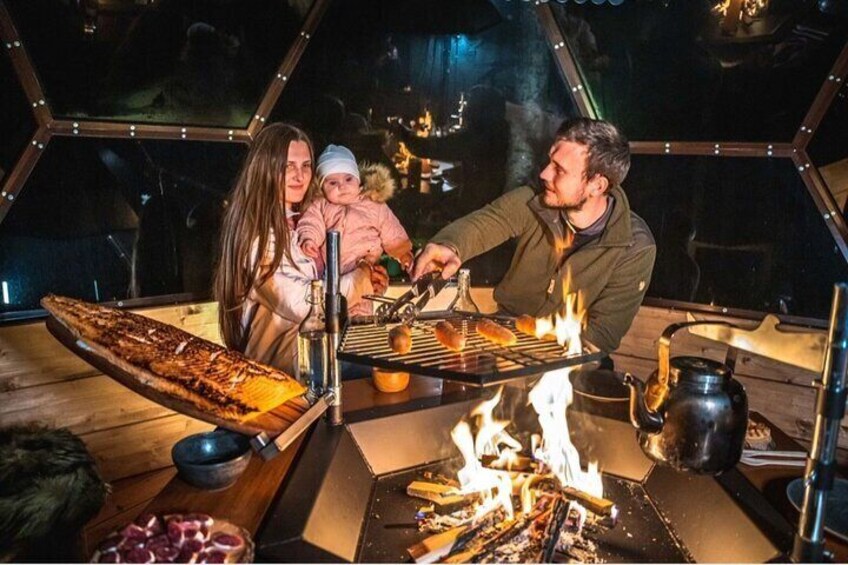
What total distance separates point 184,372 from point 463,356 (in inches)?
46.4

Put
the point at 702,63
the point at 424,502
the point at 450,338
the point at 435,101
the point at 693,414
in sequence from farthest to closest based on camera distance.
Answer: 1. the point at 435,101
2. the point at 702,63
3. the point at 424,502
4. the point at 450,338
5. the point at 693,414

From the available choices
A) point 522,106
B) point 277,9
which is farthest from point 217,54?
point 522,106

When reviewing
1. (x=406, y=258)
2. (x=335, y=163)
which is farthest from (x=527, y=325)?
(x=335, y=163)

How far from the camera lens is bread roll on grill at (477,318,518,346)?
86.9 inches

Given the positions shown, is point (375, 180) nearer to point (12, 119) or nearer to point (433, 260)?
point (433, 260)

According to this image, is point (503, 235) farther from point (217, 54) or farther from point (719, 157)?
point (217, 54)

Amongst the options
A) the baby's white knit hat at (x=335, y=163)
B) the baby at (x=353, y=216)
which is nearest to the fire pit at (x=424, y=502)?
the baby at (x=353, y=216)

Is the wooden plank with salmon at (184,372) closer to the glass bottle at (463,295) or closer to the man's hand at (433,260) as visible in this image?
the glass bottle at (463,295)

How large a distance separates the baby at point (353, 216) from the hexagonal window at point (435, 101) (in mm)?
200

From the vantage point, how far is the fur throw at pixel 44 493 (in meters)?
2.72

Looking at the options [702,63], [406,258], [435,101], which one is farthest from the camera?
[435,101]

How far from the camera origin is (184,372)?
2.37 m

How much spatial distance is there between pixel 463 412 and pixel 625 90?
10.5 feet

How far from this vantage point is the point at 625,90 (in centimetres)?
460
